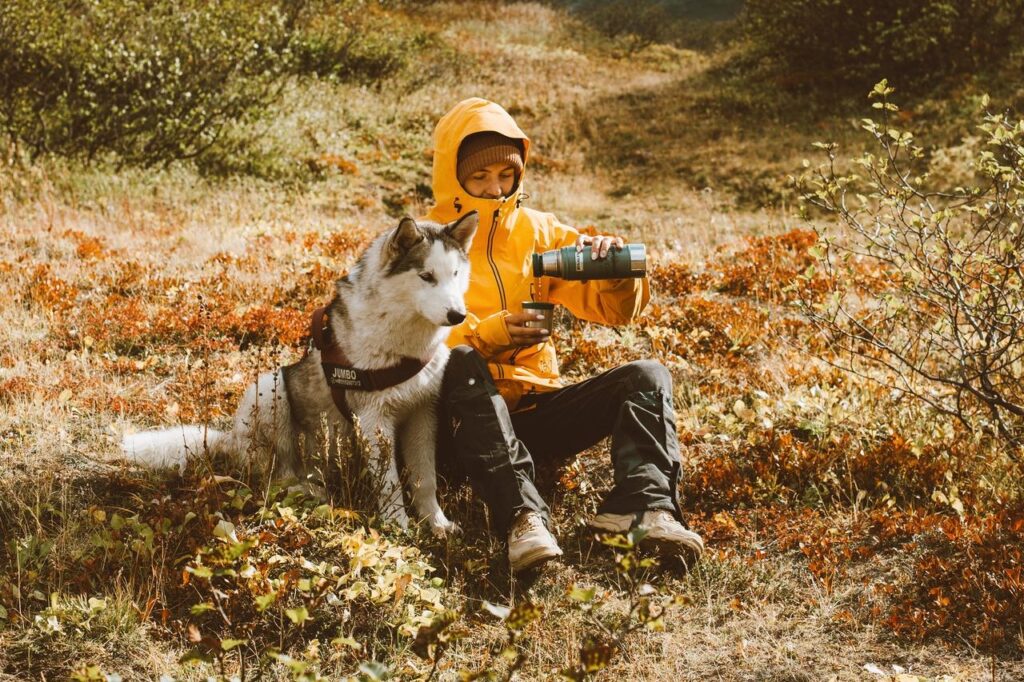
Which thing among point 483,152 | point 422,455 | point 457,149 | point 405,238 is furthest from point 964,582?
point 457,149

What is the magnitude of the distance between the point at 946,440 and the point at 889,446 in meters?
0.38

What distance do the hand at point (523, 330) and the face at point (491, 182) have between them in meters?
0.87

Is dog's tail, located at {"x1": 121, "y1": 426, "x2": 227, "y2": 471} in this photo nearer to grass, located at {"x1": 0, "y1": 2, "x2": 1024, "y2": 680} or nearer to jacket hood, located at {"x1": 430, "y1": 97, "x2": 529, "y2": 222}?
grass, located at {"x1": 0, "y1": 2, "x2": 1024, "y2": 680}

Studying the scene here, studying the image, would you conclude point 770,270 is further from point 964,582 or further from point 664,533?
point 664,533

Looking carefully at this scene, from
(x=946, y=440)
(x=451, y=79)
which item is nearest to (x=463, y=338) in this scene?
(x=946, y=440)

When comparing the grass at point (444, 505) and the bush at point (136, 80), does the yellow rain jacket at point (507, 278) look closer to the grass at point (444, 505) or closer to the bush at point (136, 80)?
the grass at point (444, 505)

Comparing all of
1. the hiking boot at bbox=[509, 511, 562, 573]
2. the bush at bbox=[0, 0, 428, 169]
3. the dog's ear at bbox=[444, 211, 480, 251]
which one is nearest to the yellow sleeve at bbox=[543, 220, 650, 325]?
the dog's ear at bbox=[444, 211, 480, 251]

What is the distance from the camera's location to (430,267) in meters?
3.73

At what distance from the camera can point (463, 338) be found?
4.17 meters

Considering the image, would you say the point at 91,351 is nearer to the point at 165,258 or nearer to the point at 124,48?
the point at 165,258

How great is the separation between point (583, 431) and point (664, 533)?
32.8 inches

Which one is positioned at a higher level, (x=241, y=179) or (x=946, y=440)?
(x=241, y=179)

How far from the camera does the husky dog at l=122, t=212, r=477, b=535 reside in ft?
12.3

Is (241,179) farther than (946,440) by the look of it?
Yes
